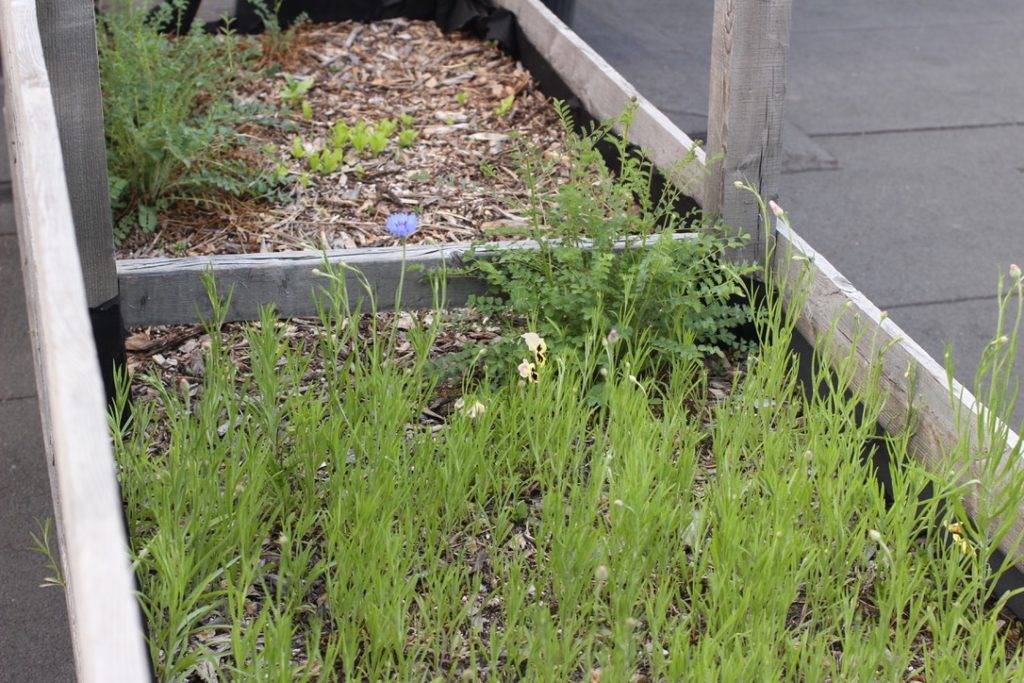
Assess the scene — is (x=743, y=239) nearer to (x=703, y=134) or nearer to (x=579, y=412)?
(x=579, y=412)

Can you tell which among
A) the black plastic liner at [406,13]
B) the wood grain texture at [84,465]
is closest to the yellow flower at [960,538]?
the wood grain texture at [84,465]

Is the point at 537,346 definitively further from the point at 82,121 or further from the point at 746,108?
the point at 82,121

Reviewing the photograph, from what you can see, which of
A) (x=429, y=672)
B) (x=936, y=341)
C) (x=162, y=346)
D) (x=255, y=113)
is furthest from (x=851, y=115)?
(x=429, y=672)

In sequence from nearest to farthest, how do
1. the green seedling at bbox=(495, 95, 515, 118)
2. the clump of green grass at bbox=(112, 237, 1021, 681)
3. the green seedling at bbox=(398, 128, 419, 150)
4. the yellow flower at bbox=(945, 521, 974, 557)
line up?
the clump of green grass at bbox=(112, 237, 1021, 681), the yellow flower at bbox=(945, 521, 974, 557), the green seedling at bbox=(398, 128, 419, 150), the green seedling at bbox=(495, 95, 515, 118)

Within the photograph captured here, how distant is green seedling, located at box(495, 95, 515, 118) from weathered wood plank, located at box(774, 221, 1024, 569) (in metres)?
1.85

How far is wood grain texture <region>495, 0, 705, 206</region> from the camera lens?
3371mm

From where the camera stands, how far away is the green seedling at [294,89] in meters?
4.77

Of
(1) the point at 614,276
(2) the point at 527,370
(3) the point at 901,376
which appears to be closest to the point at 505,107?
(1) the point at 614,276

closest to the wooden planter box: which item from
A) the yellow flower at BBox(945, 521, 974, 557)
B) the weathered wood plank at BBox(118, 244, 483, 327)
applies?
the weathered wood plank at BBox(118, 244, 483, 327)

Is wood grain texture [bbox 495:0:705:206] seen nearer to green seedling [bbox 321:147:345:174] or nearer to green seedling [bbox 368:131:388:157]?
green seedling [bbox 368:131:388:157]

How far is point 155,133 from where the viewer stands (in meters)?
3.65

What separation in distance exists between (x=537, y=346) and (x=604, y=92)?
5.30 feet

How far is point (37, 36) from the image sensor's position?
2.04 metres

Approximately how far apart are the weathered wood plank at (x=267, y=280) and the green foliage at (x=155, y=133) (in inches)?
30.7
